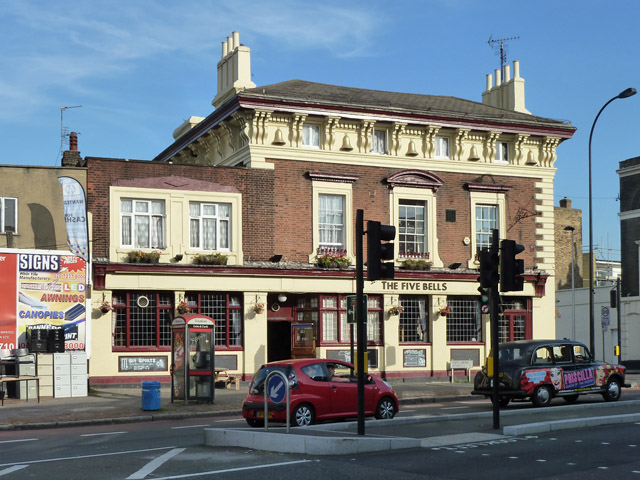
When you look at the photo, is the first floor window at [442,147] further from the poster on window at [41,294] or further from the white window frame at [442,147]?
the poster on window at [41,294]

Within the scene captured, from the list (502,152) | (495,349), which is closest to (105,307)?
(495,349)

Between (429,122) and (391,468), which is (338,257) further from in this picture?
(391,468)

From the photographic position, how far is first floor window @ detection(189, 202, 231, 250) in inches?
1246

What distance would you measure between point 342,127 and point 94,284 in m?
10.8

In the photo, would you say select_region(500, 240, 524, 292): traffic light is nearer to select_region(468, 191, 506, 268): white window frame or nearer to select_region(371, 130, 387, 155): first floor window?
select_region(371, 130, 387, 155): first floor window

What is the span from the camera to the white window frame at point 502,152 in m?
36.8

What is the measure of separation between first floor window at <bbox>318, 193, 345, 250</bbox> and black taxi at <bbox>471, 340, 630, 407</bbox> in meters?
10.7

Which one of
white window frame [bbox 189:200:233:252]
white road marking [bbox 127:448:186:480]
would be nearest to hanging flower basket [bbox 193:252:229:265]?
white window frame [bbox 189:200:233:252]

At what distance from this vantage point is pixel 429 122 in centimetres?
3466

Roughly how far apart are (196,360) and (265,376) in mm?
6587

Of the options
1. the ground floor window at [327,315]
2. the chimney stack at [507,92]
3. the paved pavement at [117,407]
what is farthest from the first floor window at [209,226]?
the chimney stack at [507,92]

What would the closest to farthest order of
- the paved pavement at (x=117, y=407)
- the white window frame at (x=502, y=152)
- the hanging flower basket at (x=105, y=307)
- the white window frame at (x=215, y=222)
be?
the paved pavement at (x=117, y=407) → the hanging flower basket at (x=105, y=307) → the white window frame at (x=215, y=222) → the white window frame at (x=502, y=152)

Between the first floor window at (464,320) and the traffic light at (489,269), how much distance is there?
1882 cm

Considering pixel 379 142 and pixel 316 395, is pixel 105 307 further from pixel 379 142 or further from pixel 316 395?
pixel 316 395
